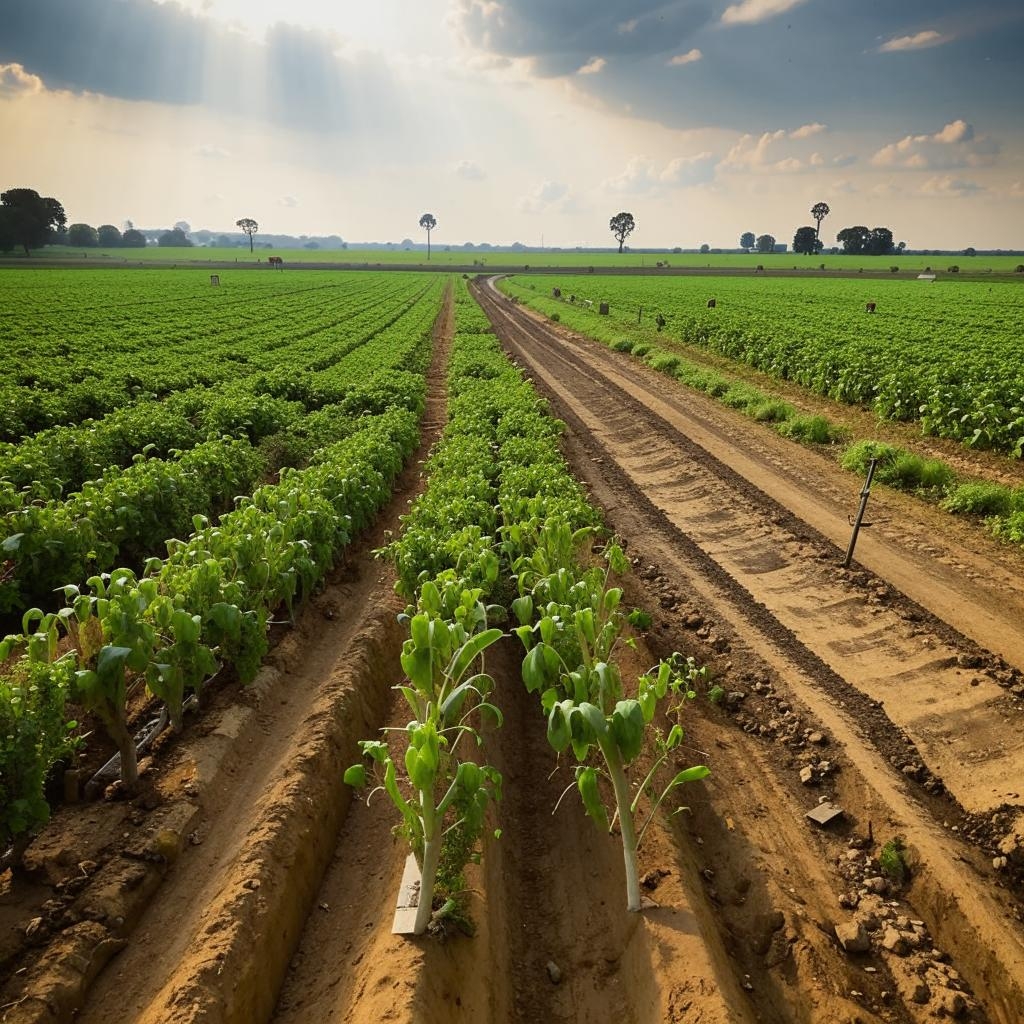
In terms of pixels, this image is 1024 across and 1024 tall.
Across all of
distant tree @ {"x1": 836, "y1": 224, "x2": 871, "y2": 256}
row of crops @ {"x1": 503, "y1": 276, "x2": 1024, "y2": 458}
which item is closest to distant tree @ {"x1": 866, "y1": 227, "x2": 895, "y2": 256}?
distant tree @ {"x1": 836, "y1": 224, "x2": 871, "y2": 256}

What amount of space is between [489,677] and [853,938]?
339 cm

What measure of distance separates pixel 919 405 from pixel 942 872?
17.4m

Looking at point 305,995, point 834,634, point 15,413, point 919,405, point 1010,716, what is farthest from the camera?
point 919,405

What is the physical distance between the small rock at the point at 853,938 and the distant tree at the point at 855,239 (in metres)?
195

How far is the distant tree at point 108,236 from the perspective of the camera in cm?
17825

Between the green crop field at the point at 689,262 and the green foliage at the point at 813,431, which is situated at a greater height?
the green crop field at the point at 689,262

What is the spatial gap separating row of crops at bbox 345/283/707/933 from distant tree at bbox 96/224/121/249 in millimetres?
209966

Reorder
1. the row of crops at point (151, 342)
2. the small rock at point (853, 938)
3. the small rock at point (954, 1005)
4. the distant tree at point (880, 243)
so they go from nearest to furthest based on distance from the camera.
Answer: the small rock at point (954, 1005)
the small rock at point (853, 938)
the row of crops at point (151, 342)
the distant tree at point (880, 243)

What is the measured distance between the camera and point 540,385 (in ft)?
88.7

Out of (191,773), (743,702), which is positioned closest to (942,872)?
(743,702)

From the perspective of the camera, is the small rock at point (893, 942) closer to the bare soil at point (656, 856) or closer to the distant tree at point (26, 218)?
the bare soil at point (656, 856)

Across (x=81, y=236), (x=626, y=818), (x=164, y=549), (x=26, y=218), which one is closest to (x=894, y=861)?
(x=626, y=818)

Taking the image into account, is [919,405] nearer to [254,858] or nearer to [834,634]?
[834,634]

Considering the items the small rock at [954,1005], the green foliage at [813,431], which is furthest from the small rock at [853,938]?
the green foliage at [813,431]
